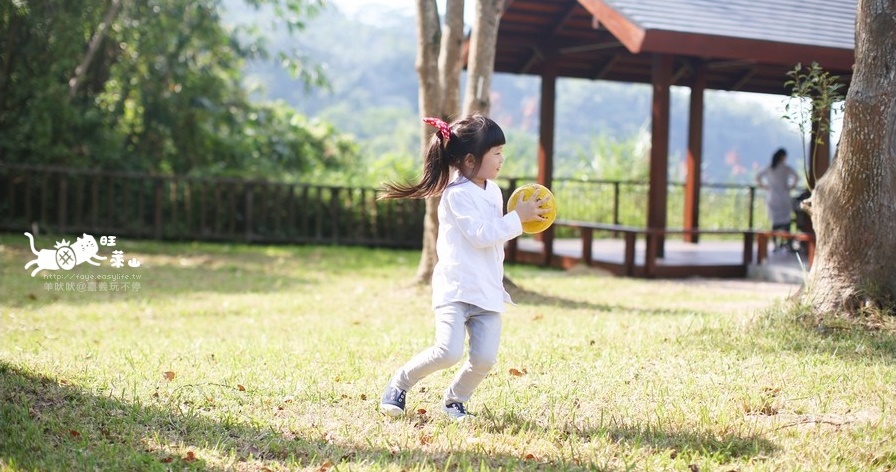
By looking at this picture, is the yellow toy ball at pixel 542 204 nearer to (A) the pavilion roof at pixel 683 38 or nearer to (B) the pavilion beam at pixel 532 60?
(A) the pavilion roof at pixel 683 38

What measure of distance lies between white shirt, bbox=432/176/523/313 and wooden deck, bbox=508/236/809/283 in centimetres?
859

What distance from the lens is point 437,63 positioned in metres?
10.4

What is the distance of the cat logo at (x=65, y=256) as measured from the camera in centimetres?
1236

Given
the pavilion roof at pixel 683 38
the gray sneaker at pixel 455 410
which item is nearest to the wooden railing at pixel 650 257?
the pavilion roof at pixel 683 38

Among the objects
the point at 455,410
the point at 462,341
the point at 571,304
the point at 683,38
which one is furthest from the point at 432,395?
the point at 683,38

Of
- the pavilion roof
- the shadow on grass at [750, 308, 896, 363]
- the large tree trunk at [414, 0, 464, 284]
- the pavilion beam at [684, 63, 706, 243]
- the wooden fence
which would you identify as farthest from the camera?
the wooden fence

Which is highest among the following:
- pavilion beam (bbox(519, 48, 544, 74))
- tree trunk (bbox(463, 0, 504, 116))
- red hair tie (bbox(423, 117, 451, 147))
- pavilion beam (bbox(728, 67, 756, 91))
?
pavilion beam (bbox(519, 48, 544, 74))

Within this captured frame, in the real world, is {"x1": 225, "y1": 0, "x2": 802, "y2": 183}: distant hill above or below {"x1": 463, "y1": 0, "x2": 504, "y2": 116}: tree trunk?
above

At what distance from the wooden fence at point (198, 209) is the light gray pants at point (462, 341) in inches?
484

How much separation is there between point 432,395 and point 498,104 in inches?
2146

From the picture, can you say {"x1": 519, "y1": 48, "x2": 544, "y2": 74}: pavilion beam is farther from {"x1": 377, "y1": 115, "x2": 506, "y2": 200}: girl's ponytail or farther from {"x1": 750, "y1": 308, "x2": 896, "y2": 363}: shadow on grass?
{"x1": 377, "y1": 115, "x2": 506, "y2": 200}: girl's ponytail

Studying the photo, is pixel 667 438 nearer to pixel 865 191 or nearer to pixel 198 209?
pixel 865 191

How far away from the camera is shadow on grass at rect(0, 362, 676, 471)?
3943mm

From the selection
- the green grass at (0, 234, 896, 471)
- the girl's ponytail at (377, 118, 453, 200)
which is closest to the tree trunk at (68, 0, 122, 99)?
the green grass at (0, 234, 896, 471)
